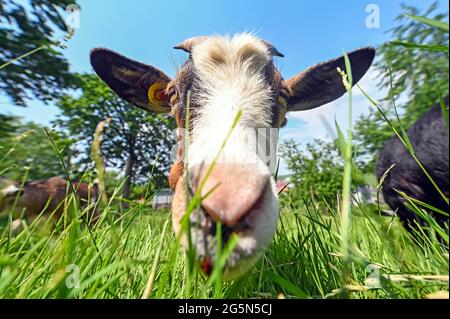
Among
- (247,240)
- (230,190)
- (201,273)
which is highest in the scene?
(230,190)

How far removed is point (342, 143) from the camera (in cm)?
88

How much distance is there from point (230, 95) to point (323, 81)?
1801 mm

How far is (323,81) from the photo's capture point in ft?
11.0

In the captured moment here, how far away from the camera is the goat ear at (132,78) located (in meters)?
3.36

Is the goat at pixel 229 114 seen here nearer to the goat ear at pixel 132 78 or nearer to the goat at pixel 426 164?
the goat ear at pixel 132 78

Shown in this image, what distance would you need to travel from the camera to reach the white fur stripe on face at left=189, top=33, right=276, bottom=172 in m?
1.60

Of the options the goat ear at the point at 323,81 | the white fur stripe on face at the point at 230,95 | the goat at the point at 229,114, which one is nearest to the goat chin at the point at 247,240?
the goat at the point at 229,114

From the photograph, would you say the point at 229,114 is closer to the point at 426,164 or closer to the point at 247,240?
the point at 247,240


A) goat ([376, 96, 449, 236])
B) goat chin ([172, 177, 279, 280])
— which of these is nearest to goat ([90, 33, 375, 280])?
goat chin ([172, 177, 279, 280])

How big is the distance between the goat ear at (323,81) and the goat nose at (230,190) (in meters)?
2.24

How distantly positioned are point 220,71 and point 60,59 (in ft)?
21.6

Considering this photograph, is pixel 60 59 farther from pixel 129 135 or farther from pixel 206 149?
pixel 129 135

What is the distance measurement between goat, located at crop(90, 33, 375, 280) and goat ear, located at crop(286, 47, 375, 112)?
11 mm

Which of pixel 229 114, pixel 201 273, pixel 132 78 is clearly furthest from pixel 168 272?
pixel 132 78
